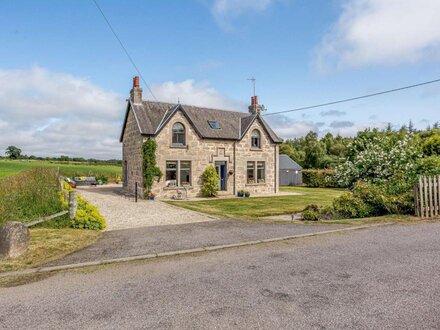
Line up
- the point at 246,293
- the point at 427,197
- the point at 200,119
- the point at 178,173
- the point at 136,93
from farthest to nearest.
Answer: the point at 200,119
the point at 136,93
the point at 178,173
the point at 427,197
the point at 246,293

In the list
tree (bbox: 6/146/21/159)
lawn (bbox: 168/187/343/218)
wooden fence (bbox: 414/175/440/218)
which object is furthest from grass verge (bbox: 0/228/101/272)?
tree (bbox: 6/146/21/159)

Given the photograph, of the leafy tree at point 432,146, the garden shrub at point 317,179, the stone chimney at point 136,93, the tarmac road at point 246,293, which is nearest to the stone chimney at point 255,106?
the stone chimney at point 136,93

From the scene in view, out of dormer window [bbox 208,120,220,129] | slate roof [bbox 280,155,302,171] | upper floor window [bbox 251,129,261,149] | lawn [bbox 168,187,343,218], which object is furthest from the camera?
slate roof [bbox 280,155,302,171]

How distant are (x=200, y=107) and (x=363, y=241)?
20545 millimetres

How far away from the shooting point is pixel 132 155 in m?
24.2

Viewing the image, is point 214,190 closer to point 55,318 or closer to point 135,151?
point 135,151

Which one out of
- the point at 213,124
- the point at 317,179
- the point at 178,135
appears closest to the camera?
the point at 178,135

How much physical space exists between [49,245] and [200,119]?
61.7 feet

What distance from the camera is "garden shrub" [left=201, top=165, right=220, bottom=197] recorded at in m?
23.5

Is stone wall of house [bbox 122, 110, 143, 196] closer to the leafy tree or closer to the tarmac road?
the tarmac road

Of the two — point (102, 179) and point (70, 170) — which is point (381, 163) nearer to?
point (102, 179)

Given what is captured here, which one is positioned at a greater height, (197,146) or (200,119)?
(200,119)

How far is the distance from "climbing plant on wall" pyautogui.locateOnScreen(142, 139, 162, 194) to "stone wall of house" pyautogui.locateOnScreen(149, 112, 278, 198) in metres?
0.52

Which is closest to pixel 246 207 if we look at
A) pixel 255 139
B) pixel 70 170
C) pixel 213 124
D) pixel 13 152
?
pixel 213 124
